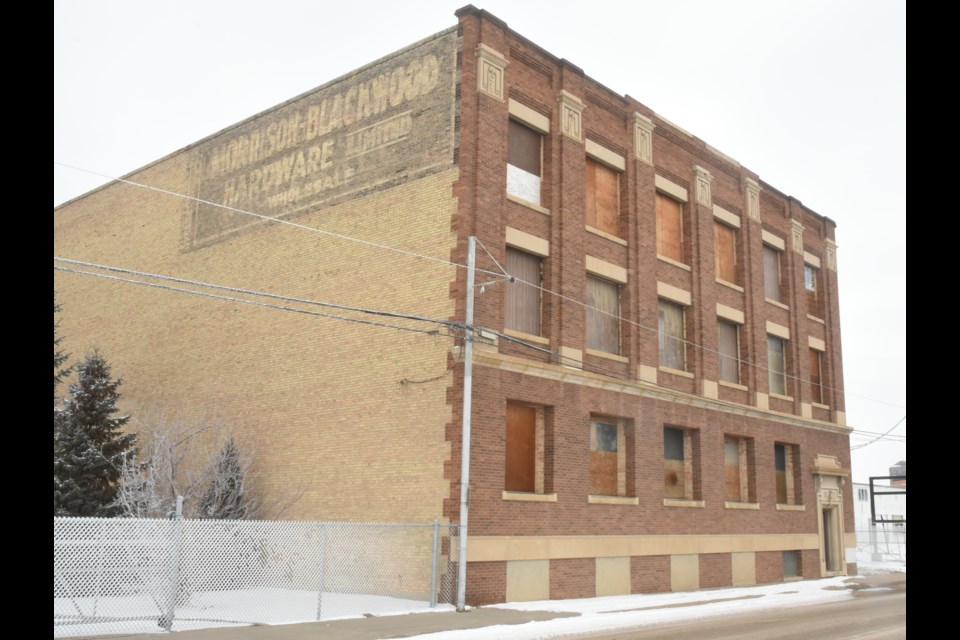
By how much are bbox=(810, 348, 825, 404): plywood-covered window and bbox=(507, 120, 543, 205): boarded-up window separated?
17.2 m

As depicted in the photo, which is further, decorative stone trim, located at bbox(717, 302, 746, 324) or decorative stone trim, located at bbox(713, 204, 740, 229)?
decorative stone trim, located at bbox(713, 204, 740, 229)

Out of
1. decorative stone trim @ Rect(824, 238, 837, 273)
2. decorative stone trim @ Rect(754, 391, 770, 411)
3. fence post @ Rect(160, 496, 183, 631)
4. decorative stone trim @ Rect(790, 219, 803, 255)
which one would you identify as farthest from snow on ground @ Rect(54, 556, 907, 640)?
decorative stone trim @ Rect(824, 238, 837, 273)

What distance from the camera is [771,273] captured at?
33.5 metres

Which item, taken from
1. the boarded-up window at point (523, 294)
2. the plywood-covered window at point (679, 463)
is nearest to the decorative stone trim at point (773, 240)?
the plywood-covered window at point (679, 463)

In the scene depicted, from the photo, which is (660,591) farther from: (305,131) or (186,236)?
(186,236)

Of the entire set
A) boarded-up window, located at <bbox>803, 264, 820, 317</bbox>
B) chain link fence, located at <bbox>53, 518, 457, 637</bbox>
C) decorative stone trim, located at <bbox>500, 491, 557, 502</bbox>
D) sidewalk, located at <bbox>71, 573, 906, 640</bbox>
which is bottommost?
sidewalk, located at <bbox>71, 573, 906, 640</bbox>

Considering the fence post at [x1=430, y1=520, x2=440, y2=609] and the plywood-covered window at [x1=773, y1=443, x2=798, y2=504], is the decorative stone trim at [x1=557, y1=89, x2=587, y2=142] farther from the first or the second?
the plywood-covered window at [x1=773, y1=443, x2=798, y2=504]

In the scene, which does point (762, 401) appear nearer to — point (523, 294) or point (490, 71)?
point (523, 294)

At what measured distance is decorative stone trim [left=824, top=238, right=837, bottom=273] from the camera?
121 ft

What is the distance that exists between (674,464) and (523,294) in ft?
26.2

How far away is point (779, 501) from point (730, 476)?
388cm

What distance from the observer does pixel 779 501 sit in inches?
1247
